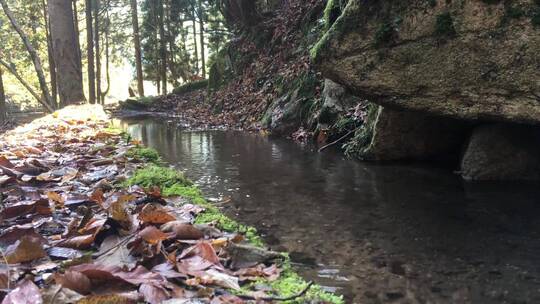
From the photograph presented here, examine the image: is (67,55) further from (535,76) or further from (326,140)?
(535,76)

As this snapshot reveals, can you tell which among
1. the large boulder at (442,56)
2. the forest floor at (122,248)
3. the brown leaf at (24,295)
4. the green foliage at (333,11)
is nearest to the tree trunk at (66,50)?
the green foliage at (333,11)

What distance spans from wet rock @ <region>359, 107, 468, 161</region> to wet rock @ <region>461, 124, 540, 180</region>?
99 cm

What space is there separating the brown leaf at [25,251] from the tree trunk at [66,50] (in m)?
10.3

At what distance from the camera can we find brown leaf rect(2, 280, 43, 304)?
6.40ft

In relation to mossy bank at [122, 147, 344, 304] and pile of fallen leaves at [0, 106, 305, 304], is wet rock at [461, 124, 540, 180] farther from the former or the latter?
pile of fallen leaves at [0, 106, 305, 304]

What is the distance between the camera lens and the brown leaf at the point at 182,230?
3049 millimetres

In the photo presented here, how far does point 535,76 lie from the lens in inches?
214

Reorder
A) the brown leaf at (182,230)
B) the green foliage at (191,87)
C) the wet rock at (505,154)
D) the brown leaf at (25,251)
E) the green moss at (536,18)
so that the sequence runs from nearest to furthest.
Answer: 1. the brown leaf at (25,251)
2. the brown leaf at (182,230)
3. the green moss at (536,18)
4. the wet rock at (505,154)
5. the green foliage at (191,87)

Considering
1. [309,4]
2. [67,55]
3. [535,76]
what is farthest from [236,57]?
[535,76]

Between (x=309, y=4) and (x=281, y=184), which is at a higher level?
(x=309, y=4)

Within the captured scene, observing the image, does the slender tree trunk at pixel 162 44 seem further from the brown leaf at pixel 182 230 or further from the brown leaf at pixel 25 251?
the brown leaf at pixel 25 251

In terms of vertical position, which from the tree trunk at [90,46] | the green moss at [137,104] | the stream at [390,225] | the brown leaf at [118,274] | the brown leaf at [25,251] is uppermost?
the tree trunk at [90,46]

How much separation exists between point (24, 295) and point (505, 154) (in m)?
6.22

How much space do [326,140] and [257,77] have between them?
308 inches
